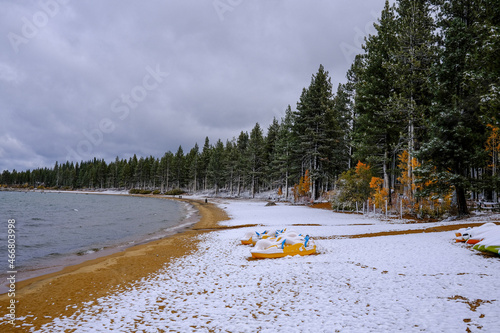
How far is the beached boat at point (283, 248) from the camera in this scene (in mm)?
9391

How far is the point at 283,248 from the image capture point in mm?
9578

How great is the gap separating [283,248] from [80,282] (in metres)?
6.99

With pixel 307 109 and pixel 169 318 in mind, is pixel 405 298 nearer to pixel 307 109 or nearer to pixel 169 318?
pixel 169 318

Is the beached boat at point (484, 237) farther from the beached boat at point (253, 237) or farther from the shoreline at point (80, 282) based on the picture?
the shoreline at point (80, 282)

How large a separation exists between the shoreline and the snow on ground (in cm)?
62

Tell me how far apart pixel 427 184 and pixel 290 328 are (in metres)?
19.6

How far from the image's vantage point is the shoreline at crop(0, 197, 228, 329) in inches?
226

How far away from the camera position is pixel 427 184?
18812 mm

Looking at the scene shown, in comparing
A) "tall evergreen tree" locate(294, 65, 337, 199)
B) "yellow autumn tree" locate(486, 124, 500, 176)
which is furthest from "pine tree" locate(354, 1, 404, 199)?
"tall evergreen tree" locate(294, 65, 337, 199)

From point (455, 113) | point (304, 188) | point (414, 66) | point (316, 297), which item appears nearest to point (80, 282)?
point (316, 297)

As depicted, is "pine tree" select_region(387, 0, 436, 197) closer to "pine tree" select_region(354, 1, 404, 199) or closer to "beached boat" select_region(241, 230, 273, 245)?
"pine tree" select_region(354, 1, 404, 199)

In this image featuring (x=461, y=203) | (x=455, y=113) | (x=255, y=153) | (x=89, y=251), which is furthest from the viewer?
(x=255, y=153)

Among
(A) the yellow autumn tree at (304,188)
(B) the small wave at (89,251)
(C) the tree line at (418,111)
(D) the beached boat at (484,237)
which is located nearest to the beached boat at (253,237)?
(D) the beached boat at (484,237)

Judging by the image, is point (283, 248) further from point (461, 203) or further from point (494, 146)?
point (494, 146)
